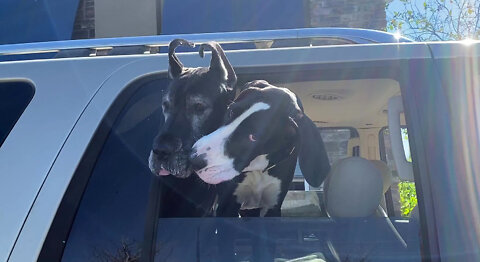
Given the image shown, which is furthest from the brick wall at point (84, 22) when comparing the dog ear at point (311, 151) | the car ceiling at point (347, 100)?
the dog ear at point (311, 151)

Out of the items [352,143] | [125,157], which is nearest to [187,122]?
[125,157]

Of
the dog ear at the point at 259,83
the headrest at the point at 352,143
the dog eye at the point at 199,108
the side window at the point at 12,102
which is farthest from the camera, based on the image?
the headrest at the point at 352,143

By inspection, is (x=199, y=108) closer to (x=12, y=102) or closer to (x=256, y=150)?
(x=256, y=150)

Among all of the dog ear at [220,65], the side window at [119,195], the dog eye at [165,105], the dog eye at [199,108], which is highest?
the dog ear at [220,65]

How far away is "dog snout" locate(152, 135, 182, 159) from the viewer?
79.0 inches

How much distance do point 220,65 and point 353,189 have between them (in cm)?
73

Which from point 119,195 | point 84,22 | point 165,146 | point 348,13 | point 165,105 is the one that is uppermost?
point 165,105

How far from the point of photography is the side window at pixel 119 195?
181cm

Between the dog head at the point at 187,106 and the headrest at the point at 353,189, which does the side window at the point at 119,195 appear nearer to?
the dog head at the point at 187,106

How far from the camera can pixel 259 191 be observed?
261 cm

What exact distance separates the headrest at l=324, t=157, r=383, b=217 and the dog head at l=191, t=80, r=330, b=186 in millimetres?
116

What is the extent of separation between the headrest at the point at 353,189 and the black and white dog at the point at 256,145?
11 cm

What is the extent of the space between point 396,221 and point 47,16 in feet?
22.5

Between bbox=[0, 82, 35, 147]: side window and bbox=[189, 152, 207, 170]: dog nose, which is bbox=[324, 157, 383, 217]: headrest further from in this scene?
bbox=[0, 82, 35, 147]: side window
